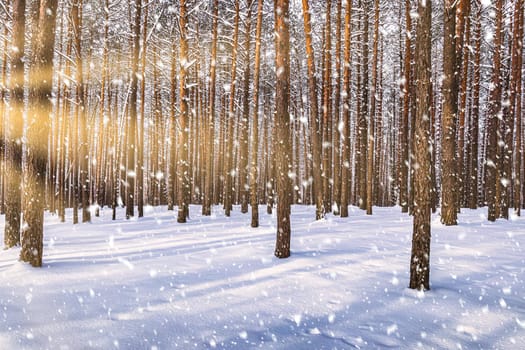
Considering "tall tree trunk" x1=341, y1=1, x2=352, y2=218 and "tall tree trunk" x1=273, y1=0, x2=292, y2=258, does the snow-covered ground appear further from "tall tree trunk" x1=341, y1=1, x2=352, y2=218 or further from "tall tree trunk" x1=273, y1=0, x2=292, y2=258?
"tall tree trunk" x1=341, y1=1, x2=352, y2=218

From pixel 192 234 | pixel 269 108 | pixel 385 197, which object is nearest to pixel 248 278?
pixel 192 234

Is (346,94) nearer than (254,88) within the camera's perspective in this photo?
No

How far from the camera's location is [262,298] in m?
4.55

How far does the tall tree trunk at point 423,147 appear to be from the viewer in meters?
4.64

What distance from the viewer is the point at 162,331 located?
354cm

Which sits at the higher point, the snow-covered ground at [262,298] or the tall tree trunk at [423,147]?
the tall tree trunk at [423,147]

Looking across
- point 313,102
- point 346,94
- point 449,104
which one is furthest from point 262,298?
point 346,94

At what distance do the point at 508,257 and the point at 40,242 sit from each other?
891cm

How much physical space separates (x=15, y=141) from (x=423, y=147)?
780cm

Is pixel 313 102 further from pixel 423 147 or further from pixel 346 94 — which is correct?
pixel 423 147

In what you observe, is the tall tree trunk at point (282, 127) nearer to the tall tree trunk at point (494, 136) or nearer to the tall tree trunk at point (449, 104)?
the tall tree trunk at point (449, 104)

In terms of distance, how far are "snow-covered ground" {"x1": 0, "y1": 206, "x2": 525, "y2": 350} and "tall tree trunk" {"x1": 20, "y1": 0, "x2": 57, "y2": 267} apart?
434 mm

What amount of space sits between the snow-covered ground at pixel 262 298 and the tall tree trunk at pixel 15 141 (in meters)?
0.65

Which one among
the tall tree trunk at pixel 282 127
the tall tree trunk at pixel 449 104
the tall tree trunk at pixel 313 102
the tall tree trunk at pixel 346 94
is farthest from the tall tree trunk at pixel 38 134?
the tall tree trunk at pixel 346 94
